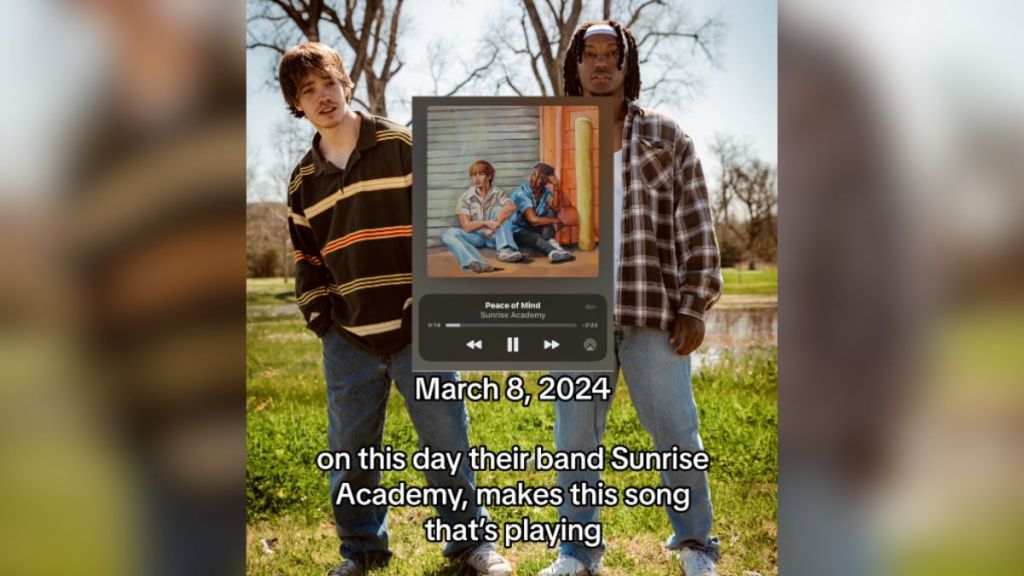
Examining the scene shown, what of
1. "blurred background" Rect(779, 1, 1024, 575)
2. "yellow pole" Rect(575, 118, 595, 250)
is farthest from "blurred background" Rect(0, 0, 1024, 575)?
"yellow pole" Rect(575, 118, 595, 250)

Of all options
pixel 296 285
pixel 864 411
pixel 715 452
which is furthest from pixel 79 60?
pixel 864 411

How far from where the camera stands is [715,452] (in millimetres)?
3100

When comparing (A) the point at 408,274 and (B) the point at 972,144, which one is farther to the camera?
(B) the point at 972,144

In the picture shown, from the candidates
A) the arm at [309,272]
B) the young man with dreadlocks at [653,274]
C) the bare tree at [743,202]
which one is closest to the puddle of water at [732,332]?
the young man with dreadlocks at [653,274]

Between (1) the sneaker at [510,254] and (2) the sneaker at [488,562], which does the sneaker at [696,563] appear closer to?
(2) the sneaker at [488,562]

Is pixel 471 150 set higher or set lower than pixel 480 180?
higher

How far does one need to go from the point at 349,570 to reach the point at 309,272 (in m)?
1.12

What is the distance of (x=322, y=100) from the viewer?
10.2 feet

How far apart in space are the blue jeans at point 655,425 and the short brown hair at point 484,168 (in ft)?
2.56

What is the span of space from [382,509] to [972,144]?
2662mm

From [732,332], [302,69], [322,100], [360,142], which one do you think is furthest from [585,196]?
[302,69]

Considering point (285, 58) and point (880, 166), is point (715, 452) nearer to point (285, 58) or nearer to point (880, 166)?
point (880, 166)

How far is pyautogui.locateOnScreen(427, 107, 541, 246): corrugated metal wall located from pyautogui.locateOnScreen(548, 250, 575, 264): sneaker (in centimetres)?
A: 28

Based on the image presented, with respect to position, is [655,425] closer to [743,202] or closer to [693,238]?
[693,238]
